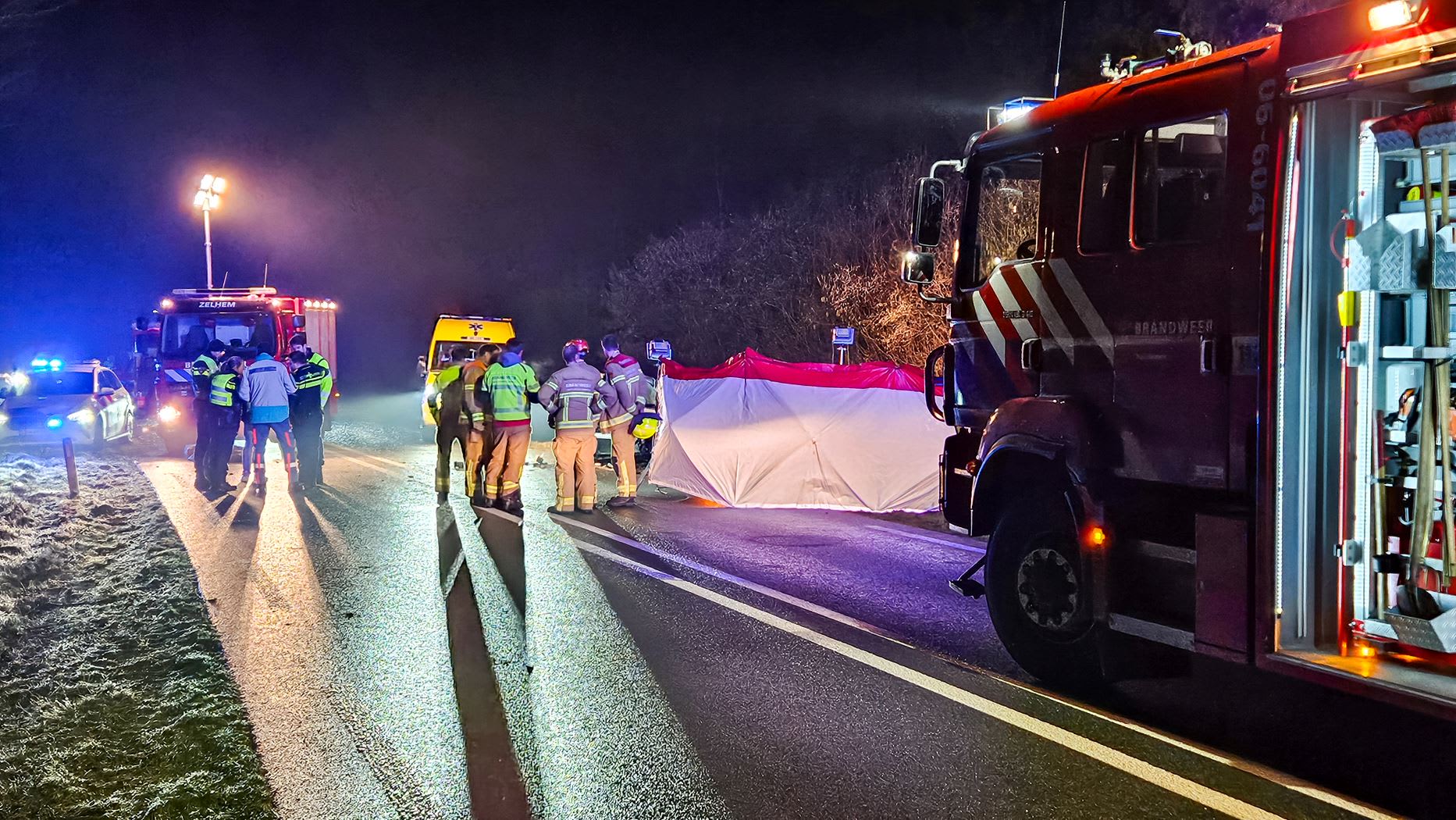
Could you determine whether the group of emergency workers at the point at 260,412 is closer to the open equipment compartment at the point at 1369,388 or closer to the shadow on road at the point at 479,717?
the shadow on road at the point at 479,717

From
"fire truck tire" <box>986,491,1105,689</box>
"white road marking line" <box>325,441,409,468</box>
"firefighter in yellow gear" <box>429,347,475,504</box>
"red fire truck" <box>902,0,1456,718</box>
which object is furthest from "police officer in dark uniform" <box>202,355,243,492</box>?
"fire truck tire" <box>986,491,1105,689</box>

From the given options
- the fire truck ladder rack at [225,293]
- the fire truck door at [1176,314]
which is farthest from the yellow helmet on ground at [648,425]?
the fire truck ladder rack at [225,293]

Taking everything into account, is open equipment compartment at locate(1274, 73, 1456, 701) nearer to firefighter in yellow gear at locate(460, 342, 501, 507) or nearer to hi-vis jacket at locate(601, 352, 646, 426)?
hi-vis jacket at locate(601, 352, 646, 426)

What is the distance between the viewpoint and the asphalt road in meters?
4.39

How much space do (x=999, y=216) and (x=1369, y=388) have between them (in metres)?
2.77

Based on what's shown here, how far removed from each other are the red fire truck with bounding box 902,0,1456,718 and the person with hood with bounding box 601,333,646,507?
19.4 feet

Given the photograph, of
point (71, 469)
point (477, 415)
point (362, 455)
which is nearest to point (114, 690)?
point (477, 415)

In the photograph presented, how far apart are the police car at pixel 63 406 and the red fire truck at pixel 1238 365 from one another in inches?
704

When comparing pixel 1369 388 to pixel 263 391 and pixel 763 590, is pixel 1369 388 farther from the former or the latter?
pixel 263 391

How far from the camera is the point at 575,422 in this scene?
12133 millimetres

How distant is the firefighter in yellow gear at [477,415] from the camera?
12867 mm

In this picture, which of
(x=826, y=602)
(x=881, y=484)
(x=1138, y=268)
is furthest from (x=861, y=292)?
(x=1138, y=268)

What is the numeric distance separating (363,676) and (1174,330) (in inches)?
164

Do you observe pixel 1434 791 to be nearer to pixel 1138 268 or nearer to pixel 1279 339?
pixel 1279 339
